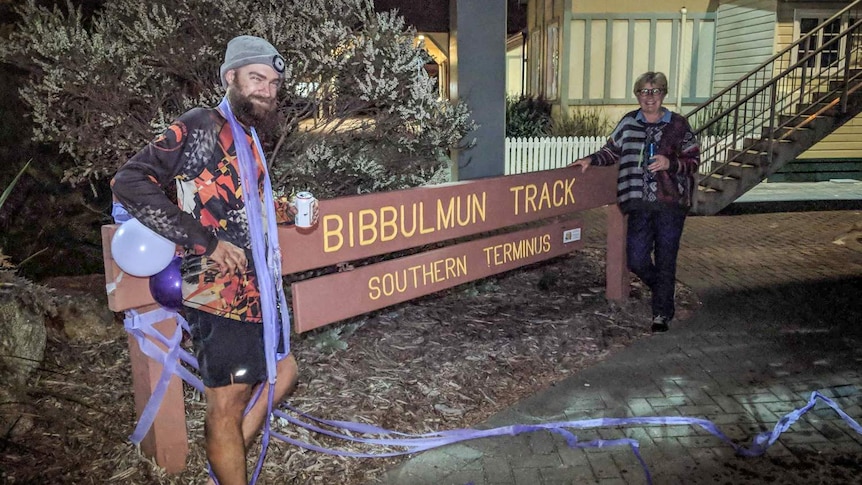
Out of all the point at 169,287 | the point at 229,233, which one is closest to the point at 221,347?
the point at 169,287

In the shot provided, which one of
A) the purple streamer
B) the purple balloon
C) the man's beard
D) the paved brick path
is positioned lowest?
the paved brick path

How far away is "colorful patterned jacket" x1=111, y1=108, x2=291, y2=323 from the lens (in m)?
2.34

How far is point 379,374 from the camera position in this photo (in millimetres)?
4297

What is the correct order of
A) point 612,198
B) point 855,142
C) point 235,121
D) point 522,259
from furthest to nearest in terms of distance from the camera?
point 855,142 → point 612,198 → point 522,259 → point 235,121

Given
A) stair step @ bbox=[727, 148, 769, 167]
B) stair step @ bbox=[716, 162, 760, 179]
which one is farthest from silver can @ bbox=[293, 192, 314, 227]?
stair step @ bbox=[727, 148, 769, 167]

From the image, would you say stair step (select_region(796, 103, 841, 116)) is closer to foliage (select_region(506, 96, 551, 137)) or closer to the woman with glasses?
foliage (select_region(506, 96, 551, 137))

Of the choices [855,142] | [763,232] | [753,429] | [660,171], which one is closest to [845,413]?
[753,429]

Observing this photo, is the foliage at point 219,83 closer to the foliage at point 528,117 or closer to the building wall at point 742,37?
the foliage at point 528,117

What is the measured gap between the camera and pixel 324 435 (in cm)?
356

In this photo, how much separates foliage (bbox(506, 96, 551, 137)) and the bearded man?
13276 millimetres

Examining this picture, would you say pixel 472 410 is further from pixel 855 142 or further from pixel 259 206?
pixel 855 142

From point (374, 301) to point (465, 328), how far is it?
1625 mm

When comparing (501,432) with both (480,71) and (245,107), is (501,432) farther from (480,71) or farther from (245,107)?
(480,71)

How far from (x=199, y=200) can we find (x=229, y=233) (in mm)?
161
